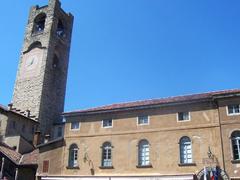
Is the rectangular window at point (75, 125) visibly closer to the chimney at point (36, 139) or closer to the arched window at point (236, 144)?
the chimney at point (36, 139)

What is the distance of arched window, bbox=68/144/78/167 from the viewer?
2922 centimetres

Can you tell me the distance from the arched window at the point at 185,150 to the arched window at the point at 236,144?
10.2 ft

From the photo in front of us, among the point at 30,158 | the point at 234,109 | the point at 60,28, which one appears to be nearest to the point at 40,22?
the point at 60,28

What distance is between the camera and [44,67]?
48.9 metres

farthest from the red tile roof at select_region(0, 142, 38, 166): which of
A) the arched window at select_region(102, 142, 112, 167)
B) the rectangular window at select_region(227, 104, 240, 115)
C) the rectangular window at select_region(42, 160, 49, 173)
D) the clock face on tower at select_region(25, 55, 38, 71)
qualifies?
the rectangular window at select_region(227, 104, 240, 115)

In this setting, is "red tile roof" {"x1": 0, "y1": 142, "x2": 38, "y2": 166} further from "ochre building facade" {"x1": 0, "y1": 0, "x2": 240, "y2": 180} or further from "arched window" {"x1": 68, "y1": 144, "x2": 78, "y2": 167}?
"arched window" {"x1": 68, "y1": 144, "x2": 78, "y2": 167}

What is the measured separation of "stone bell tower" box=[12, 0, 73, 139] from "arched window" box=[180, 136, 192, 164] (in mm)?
24059

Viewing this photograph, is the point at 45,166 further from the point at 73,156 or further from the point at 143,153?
the point at 143,153

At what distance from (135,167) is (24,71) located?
29664mm

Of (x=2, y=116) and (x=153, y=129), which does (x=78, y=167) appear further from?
(x=2, y=116)

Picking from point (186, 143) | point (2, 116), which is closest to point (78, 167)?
point (186, 143)

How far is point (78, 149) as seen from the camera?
2941 cm

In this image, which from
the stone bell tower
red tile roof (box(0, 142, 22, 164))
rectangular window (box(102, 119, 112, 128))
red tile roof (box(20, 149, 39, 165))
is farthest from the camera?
the stone bell tower

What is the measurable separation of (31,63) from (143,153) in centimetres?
2912
